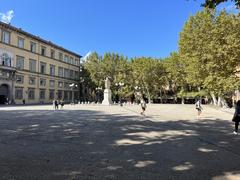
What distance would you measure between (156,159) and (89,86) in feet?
216

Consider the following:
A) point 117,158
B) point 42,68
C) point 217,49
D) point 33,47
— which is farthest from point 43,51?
point 117,158

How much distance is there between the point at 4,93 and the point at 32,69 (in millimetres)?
9435

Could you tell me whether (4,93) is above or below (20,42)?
below

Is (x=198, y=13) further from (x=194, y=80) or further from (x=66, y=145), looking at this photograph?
(x=66, y=145)

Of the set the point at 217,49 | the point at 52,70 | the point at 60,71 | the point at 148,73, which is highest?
the point at 60,71

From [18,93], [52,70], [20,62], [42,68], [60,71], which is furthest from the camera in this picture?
[60,71]

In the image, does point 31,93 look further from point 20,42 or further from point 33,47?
point 20,42

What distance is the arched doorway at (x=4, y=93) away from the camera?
157 ft

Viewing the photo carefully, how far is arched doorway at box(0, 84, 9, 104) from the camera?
47.9m

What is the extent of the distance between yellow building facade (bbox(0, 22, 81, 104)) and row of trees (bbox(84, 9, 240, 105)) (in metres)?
7.25

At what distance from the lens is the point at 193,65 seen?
1361 inches

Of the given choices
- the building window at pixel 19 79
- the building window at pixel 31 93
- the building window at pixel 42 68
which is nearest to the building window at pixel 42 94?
the building window at pixel 31 93

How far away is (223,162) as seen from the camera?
20.2 ft

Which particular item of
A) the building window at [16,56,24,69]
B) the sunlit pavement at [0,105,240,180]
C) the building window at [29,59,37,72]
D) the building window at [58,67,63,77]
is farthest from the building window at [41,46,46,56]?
the sunlit pavement at [0,105,240,180]
